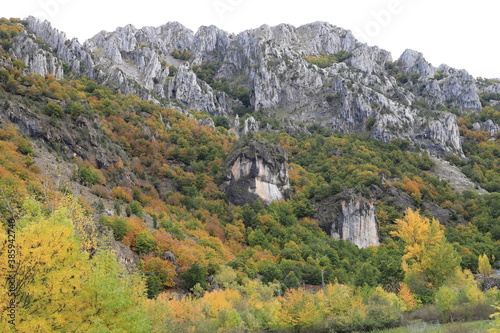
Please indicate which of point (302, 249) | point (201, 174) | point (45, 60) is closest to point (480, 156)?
point (302, 249)

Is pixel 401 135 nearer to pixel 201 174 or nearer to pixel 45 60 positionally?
pixel 201 174

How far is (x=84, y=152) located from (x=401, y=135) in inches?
3749

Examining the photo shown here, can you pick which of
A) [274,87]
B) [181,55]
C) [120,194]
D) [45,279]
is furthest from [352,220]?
→ [181,55]

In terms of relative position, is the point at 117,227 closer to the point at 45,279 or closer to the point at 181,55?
the point at 45,279

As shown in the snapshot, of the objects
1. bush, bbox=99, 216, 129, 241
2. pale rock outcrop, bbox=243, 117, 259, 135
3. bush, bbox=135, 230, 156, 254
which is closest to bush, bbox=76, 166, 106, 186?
bush, bbox=99, 216, 129, 241

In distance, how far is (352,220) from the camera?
73.1 metres

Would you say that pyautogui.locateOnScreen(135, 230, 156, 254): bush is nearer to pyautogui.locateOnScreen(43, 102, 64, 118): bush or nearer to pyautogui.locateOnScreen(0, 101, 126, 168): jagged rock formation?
pyautogui.locateOnScreen(0, 101, 126, 168): jagged rock formation

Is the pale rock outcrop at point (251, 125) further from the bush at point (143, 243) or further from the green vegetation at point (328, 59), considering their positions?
the bush at point (143, 243)

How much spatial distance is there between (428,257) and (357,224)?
41.3 meters

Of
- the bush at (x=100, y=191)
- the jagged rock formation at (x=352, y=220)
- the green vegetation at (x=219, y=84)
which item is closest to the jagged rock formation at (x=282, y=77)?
the green vegetation at (x=219, y=84)

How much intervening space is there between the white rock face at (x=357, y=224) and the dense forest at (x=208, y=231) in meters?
2.95

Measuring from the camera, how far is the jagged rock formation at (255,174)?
77.5 metres

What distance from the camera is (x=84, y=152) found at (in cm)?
6325

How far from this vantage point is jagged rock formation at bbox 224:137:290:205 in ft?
254
